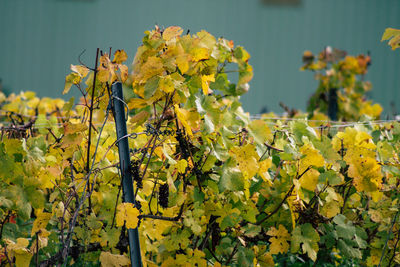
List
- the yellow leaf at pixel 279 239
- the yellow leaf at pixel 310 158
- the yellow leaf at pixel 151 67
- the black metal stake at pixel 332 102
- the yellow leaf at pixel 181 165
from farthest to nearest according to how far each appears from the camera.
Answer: the black metal stake at pixel 332 102 → the yellow leaf at pixel 279 239 → the yellow leaf at pixel 310 158 → the yellow leaf at pixel 181 165 → the yellow leaf at pixel 151 67

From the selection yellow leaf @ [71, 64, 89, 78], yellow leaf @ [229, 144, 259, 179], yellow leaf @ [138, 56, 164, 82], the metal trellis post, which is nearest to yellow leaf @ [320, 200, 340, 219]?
yellow leaf @ [229, 144, 259, 179]

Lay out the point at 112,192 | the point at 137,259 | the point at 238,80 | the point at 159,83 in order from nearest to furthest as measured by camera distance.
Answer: the point at 159,83 → the point at 137,259 → the point at 112,192 → the point at 238,80

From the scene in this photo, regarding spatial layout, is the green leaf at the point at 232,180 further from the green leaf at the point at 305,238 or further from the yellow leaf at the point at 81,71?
the yellow leaf at the point at 81,71

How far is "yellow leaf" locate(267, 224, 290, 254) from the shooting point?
164 centimetres

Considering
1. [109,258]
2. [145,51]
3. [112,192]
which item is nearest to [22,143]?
[112,192]

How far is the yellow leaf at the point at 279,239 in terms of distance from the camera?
5.37 feet

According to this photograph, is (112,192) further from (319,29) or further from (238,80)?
(319,29)

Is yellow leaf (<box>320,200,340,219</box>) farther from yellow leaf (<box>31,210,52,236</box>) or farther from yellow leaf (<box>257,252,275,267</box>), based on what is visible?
yellow leaf (<box>31,210,52,236</box>)

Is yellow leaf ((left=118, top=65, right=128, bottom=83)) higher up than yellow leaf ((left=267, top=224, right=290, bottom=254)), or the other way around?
yellow leaf ((left=118, top=65, right=128, bottom=83))

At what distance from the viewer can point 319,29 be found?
958 centimetres

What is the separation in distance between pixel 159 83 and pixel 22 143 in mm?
691

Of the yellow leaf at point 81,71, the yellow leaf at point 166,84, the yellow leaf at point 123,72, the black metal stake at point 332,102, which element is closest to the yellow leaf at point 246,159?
the yellow leaf at point 166,84

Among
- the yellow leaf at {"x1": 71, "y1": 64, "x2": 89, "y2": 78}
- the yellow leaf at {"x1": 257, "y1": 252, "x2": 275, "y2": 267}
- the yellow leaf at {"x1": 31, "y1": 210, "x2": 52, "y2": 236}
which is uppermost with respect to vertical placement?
the yellow leaf at {"x1": 71, "y1": 64, "x2": 89, "y2": 78}

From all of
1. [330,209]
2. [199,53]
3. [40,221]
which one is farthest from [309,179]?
[40,221]
